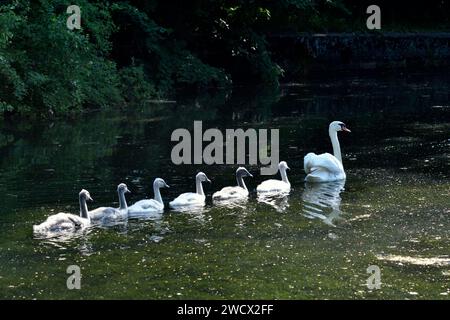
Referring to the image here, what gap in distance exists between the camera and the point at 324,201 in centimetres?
1700

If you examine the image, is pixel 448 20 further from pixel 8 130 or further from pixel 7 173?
pixel 7 173

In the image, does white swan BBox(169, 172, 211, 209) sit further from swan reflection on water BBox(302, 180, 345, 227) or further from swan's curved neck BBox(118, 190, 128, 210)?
swan reflection on water BBox(302, 180, 345, 227)

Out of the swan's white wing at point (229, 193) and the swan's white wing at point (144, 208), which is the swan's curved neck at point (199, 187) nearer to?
the swan's white wing at point (229, 193)

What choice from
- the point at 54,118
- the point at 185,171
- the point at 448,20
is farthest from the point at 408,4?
the point at 185,171

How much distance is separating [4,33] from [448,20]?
33.2 meters

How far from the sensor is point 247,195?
1761 cm

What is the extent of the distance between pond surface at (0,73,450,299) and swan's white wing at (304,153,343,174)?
39cm

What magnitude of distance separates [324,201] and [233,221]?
2.31 metres

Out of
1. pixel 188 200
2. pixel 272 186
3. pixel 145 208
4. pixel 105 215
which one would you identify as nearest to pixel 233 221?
pixel 188 200

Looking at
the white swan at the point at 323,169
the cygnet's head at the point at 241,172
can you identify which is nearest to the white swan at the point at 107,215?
the cygnet's head at the point at 241,172

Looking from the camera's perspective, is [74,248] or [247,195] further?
[247,195]

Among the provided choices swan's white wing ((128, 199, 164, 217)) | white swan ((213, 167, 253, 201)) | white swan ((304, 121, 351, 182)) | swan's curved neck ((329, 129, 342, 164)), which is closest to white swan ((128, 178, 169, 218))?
swan's white wing ((128, 199, 164, 217))

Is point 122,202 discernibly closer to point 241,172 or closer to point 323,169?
point 241,172

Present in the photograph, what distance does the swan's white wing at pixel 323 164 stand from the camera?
18953mm
